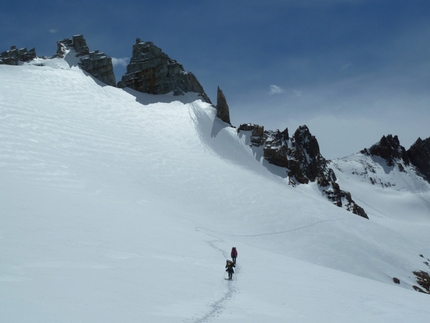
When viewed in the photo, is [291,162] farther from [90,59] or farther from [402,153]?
[402,153]

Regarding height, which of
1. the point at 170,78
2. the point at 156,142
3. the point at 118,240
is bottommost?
the point at 118,240

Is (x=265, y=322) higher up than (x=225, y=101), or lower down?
lower down

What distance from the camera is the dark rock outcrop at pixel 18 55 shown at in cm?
6444

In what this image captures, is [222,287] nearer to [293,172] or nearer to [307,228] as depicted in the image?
[307,228]

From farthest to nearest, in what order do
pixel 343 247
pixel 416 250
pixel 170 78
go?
pixel 170 78
pixel 416 250
pixel 343 247

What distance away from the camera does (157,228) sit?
22062 mm

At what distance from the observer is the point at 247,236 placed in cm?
3278

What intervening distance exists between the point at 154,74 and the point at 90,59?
15.8 metres

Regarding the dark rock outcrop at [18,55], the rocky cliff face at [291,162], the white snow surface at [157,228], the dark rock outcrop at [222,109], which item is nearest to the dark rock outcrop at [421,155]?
the rocky cliff face at [291,162]

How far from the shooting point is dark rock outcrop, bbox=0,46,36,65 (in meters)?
64.4

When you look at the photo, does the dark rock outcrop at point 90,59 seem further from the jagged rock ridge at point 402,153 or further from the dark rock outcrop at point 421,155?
the dark rock outcrop at point 421,155

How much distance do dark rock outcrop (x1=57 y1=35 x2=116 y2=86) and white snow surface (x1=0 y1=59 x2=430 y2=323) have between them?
4585mm

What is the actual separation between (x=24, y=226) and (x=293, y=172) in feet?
206

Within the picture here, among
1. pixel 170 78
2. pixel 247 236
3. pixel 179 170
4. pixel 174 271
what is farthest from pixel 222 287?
→ pixel 170 78
